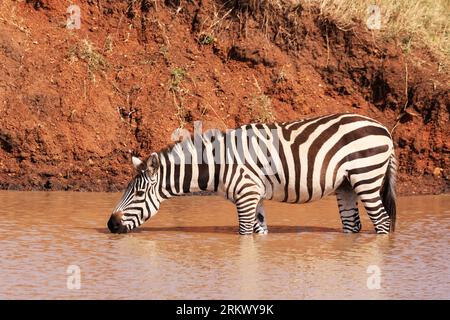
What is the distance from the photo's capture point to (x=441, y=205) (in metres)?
14.5

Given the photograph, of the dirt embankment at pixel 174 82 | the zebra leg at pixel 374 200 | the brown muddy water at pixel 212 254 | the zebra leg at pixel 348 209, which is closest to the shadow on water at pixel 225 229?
the brown muddy water at pixel 212 254

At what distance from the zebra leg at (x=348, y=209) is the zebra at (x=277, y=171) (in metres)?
0.01

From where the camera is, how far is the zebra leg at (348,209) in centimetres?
1223

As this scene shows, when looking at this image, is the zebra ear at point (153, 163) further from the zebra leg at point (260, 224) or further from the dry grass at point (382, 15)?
the dry grass at point (382, 15)

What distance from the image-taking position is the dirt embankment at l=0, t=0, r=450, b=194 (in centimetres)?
1579

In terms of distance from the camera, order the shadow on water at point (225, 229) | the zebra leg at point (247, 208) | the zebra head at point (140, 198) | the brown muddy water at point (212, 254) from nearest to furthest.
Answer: the brown muddy water at point (212, 254)
the zebra leg at point (247, 208)
the zebra head at point (140, 198)
the shadow on water at point (225, 229)

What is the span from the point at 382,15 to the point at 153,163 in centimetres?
700

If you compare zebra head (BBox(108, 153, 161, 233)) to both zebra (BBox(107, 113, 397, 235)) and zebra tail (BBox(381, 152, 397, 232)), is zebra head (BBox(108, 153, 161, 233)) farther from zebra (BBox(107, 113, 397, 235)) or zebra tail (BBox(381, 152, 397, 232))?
zebra tail (BBox(381, 152, 397, 232))

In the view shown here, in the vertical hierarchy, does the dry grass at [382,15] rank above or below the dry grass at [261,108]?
above

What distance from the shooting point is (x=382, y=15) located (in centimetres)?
1759

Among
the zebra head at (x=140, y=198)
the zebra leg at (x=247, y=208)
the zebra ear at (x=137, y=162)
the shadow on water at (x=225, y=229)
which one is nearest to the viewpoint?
the zebra leg at (x=247, y=208)

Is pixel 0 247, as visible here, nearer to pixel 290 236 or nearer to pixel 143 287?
pixel 143 287

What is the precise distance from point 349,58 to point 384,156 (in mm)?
5248
